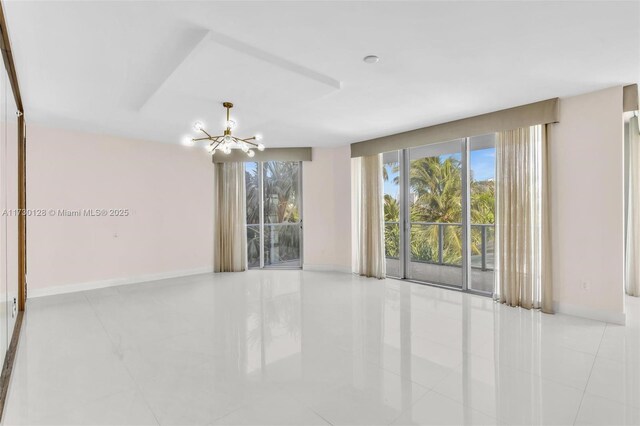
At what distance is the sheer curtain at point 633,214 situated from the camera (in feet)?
15.0

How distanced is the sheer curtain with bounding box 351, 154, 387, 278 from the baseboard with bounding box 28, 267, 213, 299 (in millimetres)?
3117

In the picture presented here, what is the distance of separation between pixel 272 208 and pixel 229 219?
95 cm

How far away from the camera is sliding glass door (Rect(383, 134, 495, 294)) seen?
16.2 feet

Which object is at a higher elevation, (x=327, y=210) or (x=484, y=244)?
(x=327, y=210)

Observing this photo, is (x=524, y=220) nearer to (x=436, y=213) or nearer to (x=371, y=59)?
(x=436, y=213)

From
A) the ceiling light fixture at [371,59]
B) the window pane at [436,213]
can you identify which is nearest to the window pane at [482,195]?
the window pane at [436,213]

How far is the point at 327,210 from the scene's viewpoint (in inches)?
262

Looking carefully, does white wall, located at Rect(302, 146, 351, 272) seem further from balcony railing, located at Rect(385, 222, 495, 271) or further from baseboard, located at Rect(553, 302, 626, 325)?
baseboard, located at Rect(553, 302, 626, 325)

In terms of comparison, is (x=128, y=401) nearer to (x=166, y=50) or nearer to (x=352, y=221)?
(x=166, y=50)

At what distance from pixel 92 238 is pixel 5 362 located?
3.05 m

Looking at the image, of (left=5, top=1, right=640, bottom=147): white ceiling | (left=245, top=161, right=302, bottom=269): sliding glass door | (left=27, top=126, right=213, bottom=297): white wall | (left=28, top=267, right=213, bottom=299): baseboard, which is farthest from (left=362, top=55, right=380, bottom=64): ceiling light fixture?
(left=28, top=267, right=213, bottom=299): baseboard

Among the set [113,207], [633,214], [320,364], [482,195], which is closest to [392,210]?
[482,195]

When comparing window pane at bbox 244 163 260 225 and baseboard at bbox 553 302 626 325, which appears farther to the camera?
window pane at bbox 244 163 260 225

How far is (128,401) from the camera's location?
2193 mm
